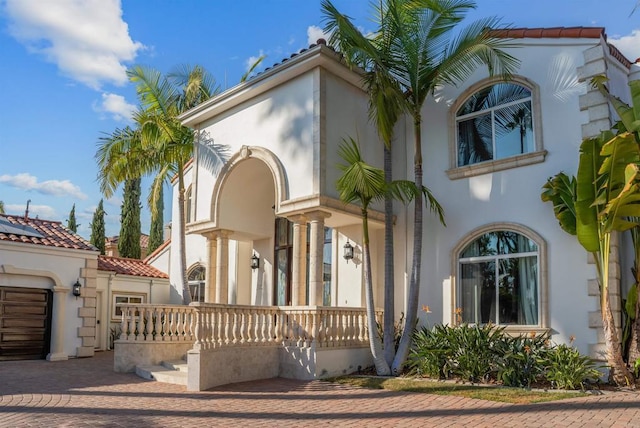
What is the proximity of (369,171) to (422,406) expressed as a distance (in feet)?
16.0

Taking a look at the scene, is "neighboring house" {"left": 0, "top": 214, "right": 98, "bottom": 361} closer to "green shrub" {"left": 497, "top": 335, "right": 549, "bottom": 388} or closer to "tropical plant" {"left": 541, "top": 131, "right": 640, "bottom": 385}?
"green shrub" {"left": 497, "top": 335, "right": 549, "bottom": 388}

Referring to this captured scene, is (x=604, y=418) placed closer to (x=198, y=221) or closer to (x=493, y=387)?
(x=493, y=387)

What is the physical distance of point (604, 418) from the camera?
26.2 feet

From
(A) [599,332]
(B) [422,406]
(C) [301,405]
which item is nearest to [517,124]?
(A) [599,332]

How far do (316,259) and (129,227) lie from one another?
21.1m

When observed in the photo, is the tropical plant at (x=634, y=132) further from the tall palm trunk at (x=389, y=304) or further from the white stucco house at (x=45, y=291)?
the white stucco house at (x=45, y=291)

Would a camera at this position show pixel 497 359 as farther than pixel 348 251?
No

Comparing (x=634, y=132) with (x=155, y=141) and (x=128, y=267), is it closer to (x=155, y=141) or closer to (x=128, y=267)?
(x=155, y=141)

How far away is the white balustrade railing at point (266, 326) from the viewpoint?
1148cm

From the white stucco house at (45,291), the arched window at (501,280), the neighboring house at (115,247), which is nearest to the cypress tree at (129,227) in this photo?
the neighboring house at (115,247)

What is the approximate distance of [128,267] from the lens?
71.6 feet

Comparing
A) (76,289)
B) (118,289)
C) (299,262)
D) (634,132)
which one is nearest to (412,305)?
(299,262)

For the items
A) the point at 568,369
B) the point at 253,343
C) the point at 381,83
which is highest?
the point at 381,83

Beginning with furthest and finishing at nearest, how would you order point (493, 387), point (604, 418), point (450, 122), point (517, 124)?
point (450, 122)
point (517, 124)
point (493, 387)
point (604, 418)
